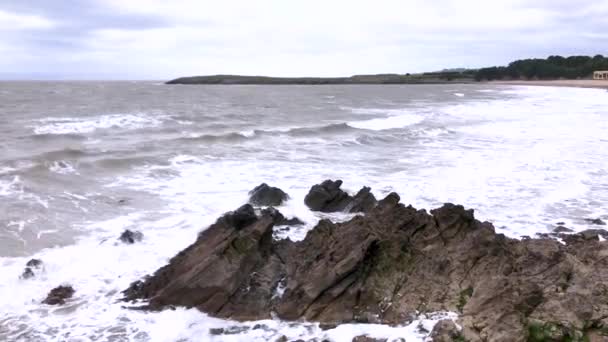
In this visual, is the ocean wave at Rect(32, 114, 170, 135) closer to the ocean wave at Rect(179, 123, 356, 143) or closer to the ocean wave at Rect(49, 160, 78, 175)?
the ocean wave at Rect(179, 123, 356, 143)

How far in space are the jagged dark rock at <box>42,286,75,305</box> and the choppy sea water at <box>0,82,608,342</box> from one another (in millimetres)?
150

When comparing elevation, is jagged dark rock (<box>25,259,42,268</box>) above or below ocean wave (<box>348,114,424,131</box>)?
below

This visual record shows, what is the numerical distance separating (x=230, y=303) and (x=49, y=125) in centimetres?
3107

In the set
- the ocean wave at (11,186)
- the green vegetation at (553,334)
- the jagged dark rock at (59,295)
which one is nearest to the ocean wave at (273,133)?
the ocean wave at (11,186)

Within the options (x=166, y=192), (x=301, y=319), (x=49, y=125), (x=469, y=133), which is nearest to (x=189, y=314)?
(x=301, y=319)

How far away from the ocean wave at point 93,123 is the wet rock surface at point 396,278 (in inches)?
982

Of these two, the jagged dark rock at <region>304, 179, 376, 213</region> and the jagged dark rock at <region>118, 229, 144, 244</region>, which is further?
the jagged dark rock at <region>304, 179, 376, 213</region>

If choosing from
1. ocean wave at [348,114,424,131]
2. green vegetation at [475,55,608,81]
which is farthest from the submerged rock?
green vegetation at [475,55,608,81]

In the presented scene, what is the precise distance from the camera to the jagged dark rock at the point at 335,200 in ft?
45.9

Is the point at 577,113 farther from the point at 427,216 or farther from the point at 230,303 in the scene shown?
the point at 230,303

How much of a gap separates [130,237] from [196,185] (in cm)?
601

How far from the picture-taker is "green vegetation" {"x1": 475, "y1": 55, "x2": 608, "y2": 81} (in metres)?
130

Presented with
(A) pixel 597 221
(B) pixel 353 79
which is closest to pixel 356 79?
(B) pixel 353 79

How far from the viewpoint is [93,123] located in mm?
37781
